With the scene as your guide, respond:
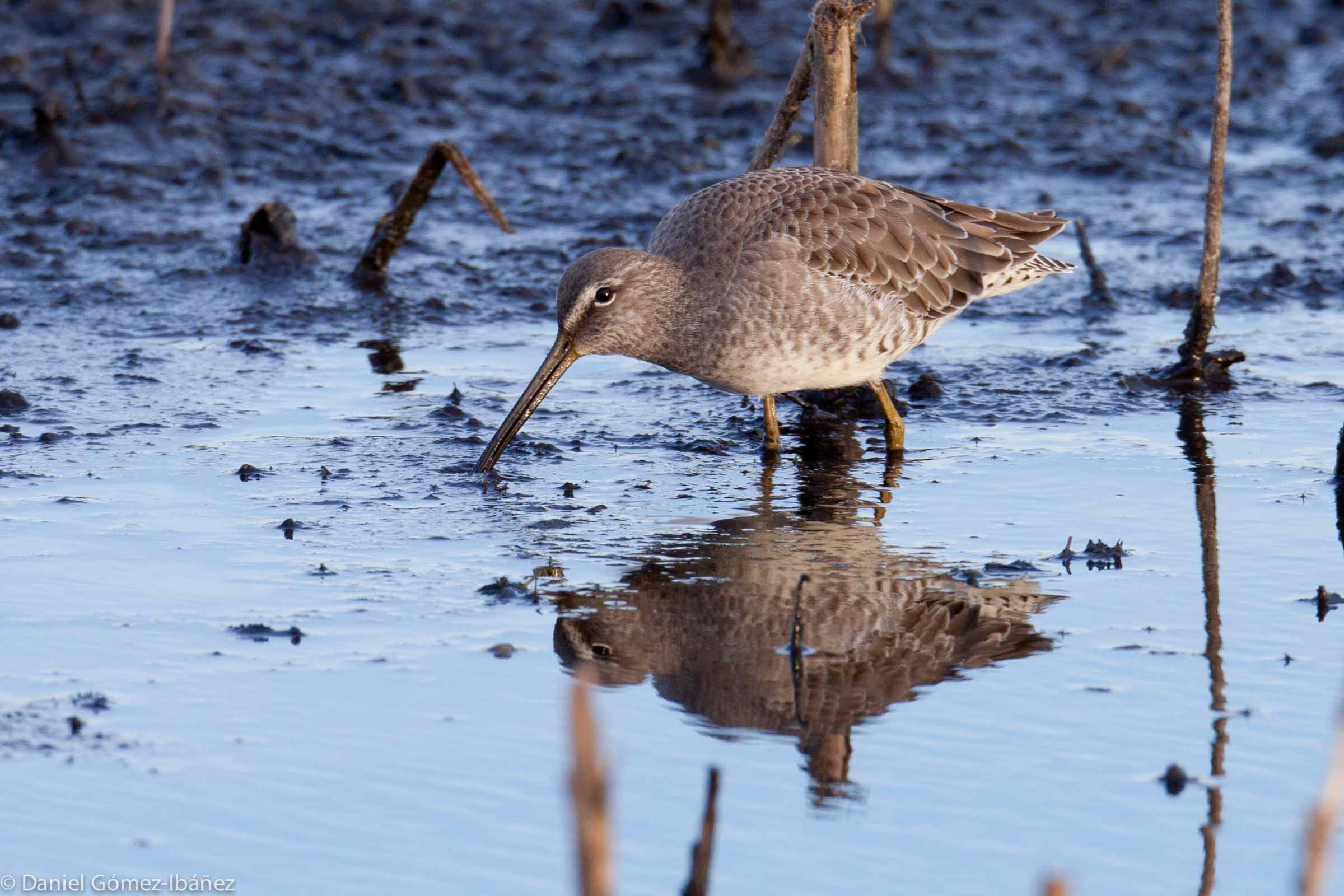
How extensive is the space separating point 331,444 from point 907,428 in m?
2.51

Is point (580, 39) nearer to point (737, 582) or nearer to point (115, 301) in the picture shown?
point (115, 301)

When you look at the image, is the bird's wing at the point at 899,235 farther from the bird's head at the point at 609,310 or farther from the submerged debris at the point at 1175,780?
the submerged debris at the point at 1175,780

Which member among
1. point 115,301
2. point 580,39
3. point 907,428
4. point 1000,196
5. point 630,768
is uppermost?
point 580,39

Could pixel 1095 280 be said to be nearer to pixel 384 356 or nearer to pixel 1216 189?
pixel 1216 189

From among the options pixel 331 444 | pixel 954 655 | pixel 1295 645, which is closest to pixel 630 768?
pixel 954 655

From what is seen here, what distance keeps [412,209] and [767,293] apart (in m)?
3.11

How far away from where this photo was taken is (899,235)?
7.85 meters

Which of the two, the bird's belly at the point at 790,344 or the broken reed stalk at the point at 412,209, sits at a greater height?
the broken reed stalk at the point at 412,209

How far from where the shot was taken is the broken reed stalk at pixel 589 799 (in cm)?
251

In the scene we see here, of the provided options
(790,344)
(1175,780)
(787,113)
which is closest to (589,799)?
(1175,780)

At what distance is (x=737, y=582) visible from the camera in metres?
6.14

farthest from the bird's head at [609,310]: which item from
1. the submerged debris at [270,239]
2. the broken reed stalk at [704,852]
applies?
the broken reed stalk at [704,852]

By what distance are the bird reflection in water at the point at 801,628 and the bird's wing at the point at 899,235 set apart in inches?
50.5

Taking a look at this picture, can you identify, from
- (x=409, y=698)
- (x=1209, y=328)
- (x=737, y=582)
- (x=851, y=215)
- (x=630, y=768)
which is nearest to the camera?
(x=630, y=768)
